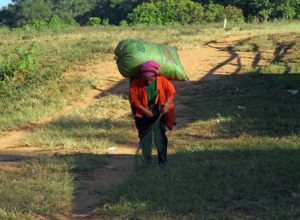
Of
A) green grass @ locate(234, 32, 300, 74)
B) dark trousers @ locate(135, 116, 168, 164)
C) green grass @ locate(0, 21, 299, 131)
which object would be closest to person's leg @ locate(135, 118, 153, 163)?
dark trousers @ locate(135, 116, 168, 164)

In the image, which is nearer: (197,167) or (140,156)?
(197,167)

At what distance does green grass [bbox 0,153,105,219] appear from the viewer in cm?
477

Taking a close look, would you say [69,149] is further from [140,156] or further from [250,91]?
[250,91]

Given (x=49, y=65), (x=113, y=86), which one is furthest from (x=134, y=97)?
(x=49, y=65)

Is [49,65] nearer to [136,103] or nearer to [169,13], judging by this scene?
[136,103]

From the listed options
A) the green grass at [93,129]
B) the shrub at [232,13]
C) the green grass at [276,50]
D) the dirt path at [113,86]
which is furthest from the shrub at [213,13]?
the green grass at [93,129]

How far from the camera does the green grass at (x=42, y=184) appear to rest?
477 centimetres

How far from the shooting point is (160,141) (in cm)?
616

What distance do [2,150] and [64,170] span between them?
2.48 m

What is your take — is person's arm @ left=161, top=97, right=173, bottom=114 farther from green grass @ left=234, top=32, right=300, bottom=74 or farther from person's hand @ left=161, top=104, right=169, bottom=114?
green grass @ left=234, top=32, right=300, bottom=74

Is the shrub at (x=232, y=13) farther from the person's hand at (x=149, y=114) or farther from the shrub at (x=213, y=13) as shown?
the person's hand at (x=149, y=114)

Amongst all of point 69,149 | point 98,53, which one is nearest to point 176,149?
point 69,149

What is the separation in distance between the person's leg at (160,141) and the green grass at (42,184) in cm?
82

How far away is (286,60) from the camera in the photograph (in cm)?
1342
